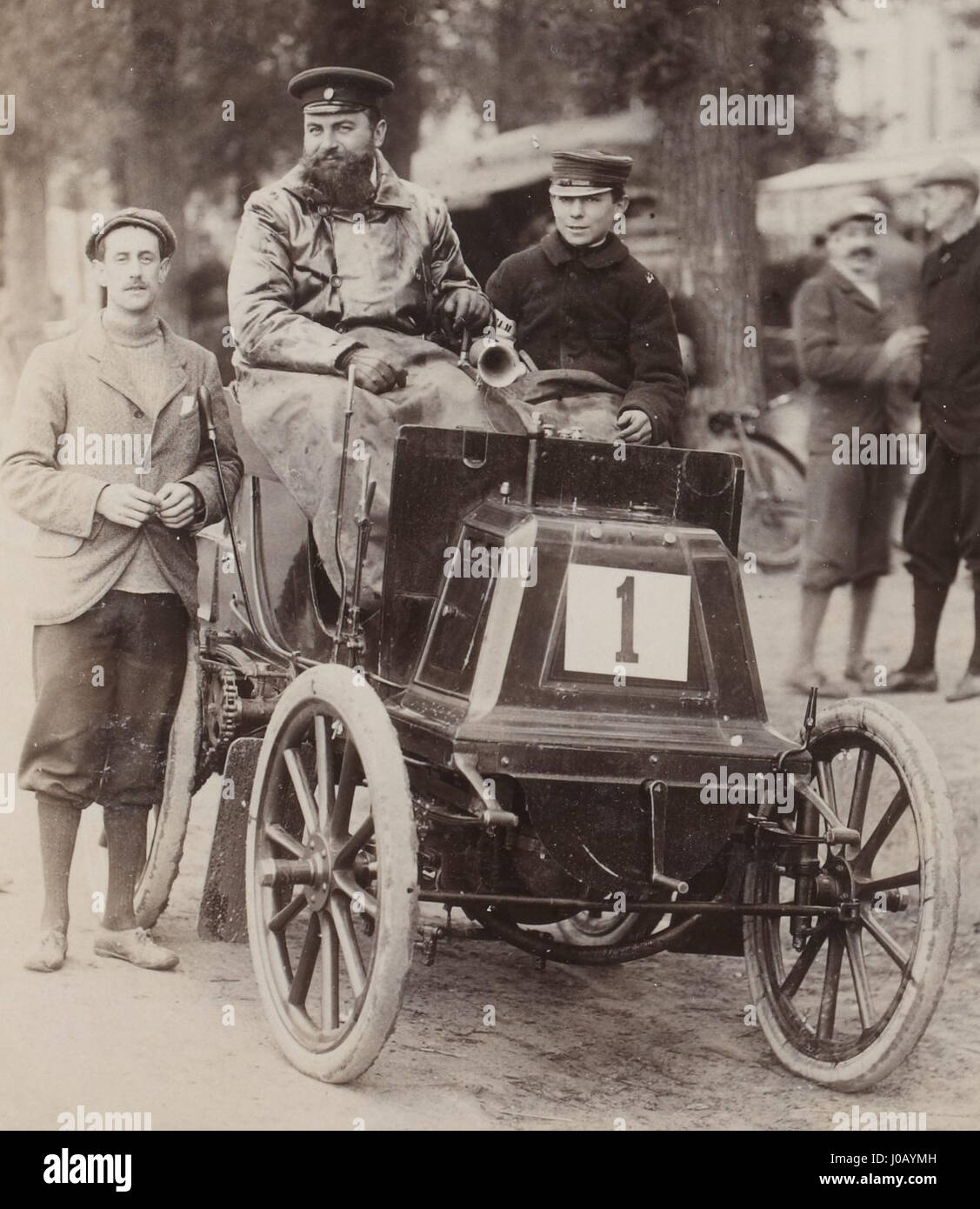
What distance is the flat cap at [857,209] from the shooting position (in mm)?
6188

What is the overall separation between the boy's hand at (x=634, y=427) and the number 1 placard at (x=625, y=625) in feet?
3.40

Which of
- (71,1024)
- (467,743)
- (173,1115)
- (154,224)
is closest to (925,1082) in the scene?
(467,743)

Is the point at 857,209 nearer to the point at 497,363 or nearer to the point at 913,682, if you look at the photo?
the point at 913,682

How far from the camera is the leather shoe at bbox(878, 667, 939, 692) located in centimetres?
625

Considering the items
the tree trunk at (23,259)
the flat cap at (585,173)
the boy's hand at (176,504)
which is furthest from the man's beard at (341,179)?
the boy's hand at (176,504)

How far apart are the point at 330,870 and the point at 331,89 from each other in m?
2.56

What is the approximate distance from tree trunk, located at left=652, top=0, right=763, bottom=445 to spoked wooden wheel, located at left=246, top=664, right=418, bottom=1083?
2.17 m

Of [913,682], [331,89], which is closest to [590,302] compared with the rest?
[331,89]

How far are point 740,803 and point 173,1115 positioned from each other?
5.36ft

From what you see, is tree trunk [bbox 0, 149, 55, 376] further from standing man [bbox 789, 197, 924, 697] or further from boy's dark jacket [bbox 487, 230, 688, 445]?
standing man [bbox 789, 197, 924, 697]

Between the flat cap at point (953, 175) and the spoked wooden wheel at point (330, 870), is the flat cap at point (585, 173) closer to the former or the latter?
the flat cap at point (953, 175)

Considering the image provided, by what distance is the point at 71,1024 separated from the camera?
472 cm

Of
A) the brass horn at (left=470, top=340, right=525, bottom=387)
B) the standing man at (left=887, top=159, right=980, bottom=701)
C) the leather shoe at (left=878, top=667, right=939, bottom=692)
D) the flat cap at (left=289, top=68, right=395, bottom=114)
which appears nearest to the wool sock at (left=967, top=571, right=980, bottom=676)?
the standing man at (left=887, top=159, right=980, bottom=701)

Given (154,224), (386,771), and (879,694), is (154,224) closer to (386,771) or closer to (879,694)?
(386,771)
